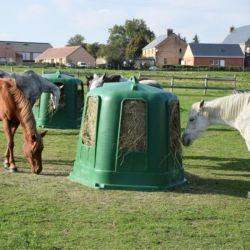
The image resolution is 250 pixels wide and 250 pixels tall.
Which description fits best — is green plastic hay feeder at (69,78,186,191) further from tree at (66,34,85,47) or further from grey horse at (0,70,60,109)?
tree at (66,34,85,47)

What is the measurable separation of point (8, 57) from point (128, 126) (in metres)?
119

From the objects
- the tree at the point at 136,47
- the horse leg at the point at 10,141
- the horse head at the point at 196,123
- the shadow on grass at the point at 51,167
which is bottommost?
the shadow on grass at the point at 51,167

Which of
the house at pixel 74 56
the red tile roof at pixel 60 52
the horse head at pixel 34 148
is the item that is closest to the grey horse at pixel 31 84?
the horse head at pixel 34 148

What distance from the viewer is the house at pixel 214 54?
9312 cm

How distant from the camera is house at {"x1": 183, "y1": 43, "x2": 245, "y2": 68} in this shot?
9312 cm

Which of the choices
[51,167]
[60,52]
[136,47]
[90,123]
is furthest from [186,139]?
[60,52]

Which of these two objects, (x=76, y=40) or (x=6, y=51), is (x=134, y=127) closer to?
(x=6, y=51)

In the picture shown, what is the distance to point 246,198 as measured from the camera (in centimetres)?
741

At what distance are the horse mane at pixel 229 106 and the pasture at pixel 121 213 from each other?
119cm

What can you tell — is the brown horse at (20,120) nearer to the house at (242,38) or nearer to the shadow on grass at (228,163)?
the shadow on grass at (228,163)

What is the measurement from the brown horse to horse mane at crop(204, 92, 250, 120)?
2.81m

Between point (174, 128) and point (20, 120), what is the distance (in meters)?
2.56

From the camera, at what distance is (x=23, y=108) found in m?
8.15

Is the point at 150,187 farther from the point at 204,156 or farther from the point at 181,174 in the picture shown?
the point at 204,156
